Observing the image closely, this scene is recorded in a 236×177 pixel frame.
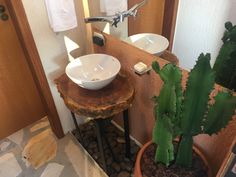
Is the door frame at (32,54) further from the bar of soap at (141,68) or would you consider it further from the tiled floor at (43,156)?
the bar of soap at (141,68)

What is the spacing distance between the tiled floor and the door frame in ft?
0.48

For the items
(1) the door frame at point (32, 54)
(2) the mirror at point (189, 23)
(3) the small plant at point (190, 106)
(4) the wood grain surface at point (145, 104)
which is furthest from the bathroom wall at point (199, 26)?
(1) the door frame at point (32, 54)

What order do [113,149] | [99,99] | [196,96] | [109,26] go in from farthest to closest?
[113,149], [109,26], [99,99], [196,96]

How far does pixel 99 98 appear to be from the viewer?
3.88 ft

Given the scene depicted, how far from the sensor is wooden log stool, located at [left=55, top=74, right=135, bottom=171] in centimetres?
112

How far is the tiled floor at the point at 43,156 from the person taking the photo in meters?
1.59

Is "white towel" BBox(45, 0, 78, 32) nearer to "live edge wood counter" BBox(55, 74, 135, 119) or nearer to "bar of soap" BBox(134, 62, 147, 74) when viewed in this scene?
"live edge wood counter" BBox(55, 74, 135, 119)

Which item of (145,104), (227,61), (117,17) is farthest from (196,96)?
(117,17)

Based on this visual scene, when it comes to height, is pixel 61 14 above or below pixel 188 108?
above

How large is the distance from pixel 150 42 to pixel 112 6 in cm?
39

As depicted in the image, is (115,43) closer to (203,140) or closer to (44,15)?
(44,15)

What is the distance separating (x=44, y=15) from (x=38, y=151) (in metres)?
1.17

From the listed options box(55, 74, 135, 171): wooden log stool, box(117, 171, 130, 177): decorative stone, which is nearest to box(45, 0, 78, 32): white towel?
box(55, 74, 135, 171): wooden log stool

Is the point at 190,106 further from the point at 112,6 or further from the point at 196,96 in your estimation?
the point at 112,6
